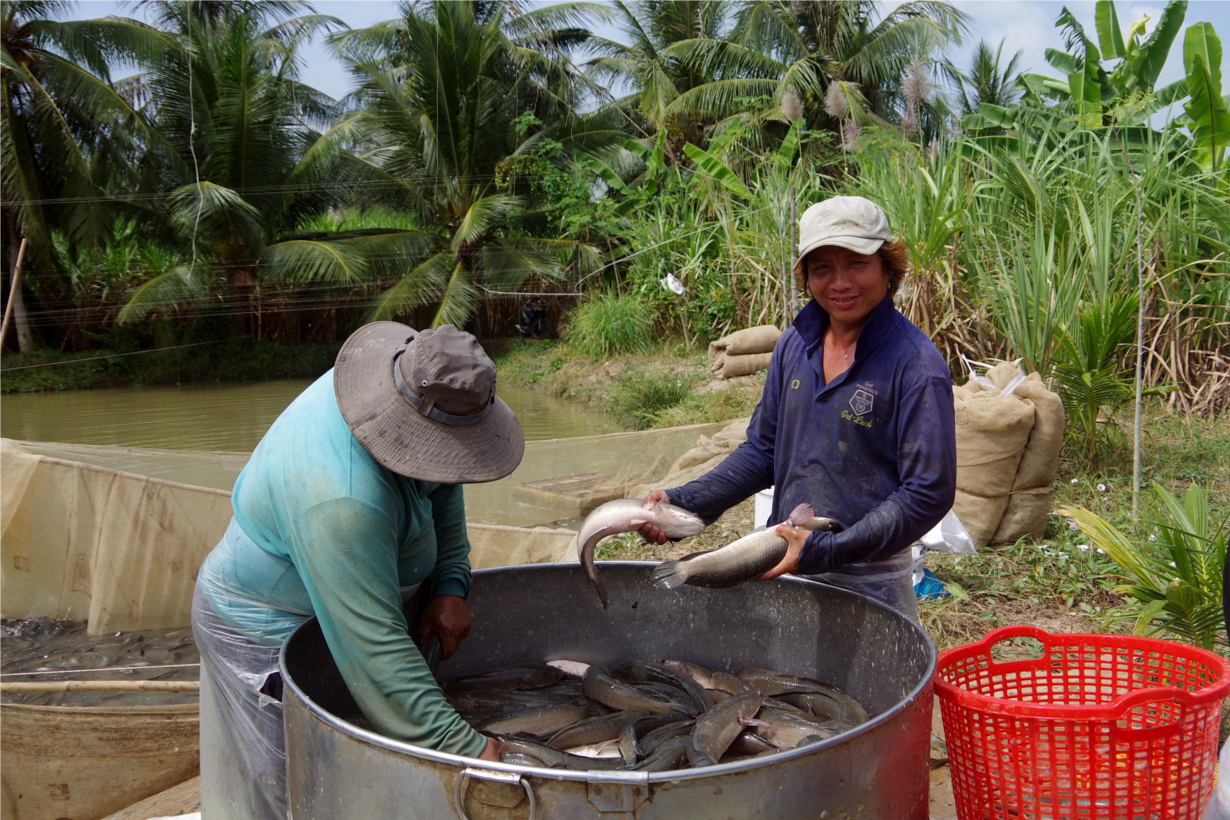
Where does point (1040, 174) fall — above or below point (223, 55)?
below

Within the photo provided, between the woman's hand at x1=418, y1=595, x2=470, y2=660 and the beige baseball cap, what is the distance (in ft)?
4.27

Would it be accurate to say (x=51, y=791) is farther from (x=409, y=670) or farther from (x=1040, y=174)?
(x=1040, y=174)

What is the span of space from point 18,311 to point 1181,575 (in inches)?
821

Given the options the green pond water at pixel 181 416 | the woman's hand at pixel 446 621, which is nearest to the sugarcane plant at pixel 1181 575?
the woman's hand at pixel 446 621

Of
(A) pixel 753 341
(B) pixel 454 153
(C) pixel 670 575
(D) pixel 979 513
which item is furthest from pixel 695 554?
(B) pixel 454 153

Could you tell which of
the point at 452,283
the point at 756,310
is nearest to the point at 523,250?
the point at 452,283

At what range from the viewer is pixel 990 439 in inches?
173

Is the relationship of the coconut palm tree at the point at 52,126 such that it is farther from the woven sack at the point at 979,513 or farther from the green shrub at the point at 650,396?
the woven sack at the point at 979,513

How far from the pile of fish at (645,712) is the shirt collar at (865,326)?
2.96 ft

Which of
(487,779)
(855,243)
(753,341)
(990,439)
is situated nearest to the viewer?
(487,779)

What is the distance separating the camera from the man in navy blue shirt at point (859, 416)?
2.12 metres

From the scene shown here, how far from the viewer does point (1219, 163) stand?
28.6 ft

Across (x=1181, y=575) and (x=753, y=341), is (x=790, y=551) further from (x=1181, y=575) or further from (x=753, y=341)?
(x=753, y=341)

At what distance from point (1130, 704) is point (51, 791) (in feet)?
12.6
